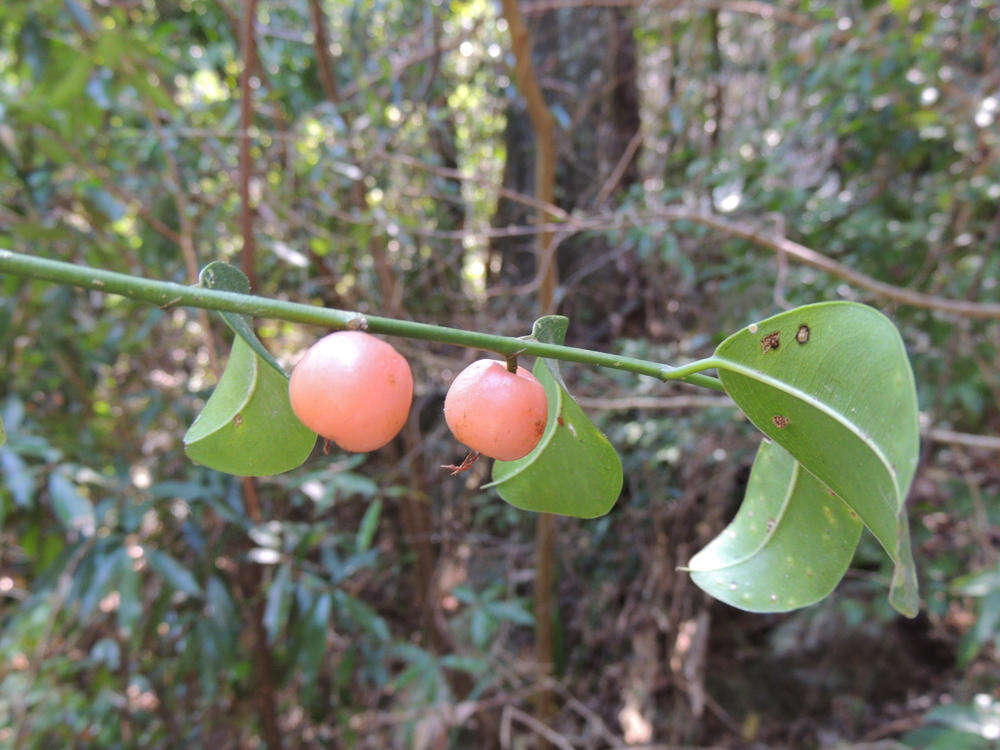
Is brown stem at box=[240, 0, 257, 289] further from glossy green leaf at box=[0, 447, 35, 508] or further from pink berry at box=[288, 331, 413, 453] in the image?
pink berry at box=[288, 331, 413, 453]

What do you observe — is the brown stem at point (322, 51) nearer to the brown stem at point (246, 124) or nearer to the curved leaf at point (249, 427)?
the brown stem at point (246, 124)

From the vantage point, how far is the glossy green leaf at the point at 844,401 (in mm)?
362

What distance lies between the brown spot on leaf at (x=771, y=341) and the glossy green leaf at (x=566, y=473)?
132mm

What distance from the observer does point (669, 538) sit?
234cm

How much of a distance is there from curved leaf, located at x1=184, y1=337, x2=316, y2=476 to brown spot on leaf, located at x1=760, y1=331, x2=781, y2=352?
0.33m

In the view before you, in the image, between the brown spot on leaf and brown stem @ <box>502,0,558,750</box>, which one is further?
brown stem @ <box>502,0,558,750</box>

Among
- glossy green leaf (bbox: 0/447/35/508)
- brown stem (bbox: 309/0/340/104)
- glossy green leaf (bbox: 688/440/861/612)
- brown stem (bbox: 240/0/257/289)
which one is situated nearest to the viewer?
glossy green leaf (bbox: 688/440/861/612)

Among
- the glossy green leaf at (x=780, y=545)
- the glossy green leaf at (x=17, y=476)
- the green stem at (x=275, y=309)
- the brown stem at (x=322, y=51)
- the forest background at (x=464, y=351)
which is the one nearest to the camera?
the green stem at (x=275, y=309)

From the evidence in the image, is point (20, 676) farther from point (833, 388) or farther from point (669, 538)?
point (833, 388)

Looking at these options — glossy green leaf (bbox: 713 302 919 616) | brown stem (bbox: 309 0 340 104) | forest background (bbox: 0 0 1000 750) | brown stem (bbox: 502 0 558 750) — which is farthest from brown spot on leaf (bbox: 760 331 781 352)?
brown stem (bbox: 309 0 340 104)

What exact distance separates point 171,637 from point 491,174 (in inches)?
83.5

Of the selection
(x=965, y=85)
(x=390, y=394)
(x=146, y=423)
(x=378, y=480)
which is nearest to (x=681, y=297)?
(x=965, y=85)

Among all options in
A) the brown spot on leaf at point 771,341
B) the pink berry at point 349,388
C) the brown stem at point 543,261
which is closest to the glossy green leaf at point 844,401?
the brown spot on leaf at point 771,341

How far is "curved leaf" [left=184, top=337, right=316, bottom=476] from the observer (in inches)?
18.0
